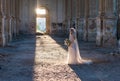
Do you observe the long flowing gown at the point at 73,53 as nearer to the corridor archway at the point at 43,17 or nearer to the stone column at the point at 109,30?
the stone column at the point at 109,30

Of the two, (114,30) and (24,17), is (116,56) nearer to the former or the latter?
(114,30)

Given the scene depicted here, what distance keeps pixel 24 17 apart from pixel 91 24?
15178 mm

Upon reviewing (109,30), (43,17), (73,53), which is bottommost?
(73,53)

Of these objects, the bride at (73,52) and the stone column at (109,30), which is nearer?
the bride at (73,52)

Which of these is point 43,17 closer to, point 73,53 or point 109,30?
point 109,30

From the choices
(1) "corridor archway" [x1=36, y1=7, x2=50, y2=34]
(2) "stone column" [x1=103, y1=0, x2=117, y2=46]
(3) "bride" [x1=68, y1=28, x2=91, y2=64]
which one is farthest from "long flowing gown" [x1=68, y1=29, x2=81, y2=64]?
(1) "corridor archway" [x1=36, y1=7, x2=50, y2=34]

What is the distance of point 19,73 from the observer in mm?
8922

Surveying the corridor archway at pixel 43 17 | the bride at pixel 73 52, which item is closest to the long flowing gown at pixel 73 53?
the bride at pixel 73 52

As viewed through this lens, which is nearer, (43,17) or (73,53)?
(73,53)

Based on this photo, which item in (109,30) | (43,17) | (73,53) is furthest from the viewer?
(43,17)

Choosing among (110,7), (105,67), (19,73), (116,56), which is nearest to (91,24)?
(110,7)

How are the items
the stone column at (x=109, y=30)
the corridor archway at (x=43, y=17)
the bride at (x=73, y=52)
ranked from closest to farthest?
the bride at (x=73, y=52) < the stone column at (x=109, y=30) < the corridor archway at (x=43, y=17)

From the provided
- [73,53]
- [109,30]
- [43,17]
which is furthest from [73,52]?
[43,17]

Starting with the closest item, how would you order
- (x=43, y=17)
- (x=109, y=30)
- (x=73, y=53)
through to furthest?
(x=73, y=53), (x=109, y=30), (x=43, y=17)
